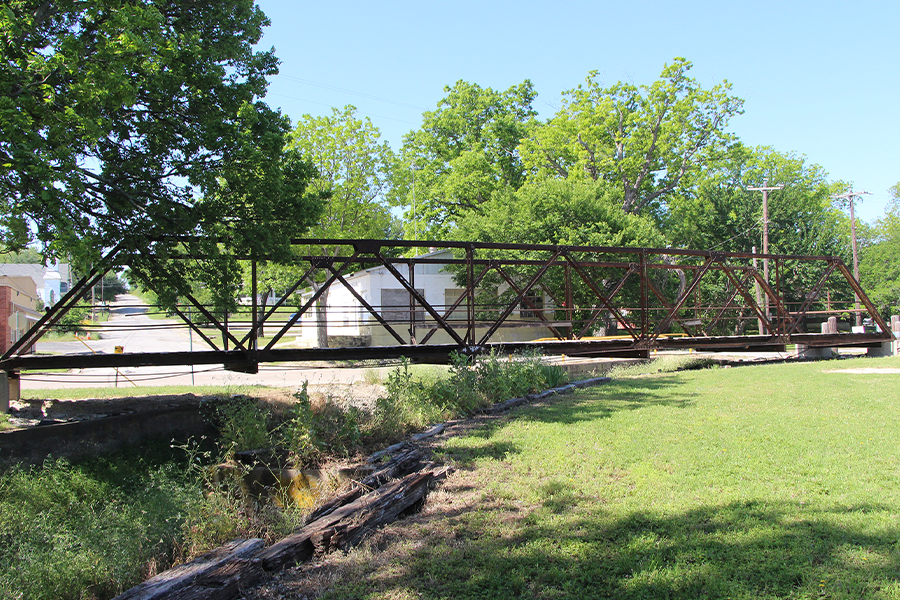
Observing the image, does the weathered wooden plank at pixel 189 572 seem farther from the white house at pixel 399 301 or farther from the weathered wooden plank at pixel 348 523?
the white house at pixel 399 301

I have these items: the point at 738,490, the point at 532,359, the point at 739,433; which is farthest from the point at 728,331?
the point at 738,490

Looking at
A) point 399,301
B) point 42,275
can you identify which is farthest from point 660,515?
point 42,275

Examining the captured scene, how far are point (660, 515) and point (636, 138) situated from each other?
125 feet

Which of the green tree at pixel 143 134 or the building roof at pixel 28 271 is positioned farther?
the building roof at pixel 28 271

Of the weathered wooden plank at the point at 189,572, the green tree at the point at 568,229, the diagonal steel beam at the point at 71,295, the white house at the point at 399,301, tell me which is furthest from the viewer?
the white house at the point at 399,301

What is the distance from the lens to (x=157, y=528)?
17.8 feet

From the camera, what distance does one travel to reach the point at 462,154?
4250cm

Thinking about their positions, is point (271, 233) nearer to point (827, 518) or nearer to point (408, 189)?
point (827, 518)

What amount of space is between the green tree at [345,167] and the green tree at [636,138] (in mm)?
12453

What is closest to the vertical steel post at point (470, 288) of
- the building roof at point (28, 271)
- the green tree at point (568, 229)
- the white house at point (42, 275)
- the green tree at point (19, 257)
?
the green tree at point (19, 257)

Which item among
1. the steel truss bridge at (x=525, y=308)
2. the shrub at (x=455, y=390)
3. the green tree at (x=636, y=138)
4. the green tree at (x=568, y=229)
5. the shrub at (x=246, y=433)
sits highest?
the green tree at (x=636, y=138)

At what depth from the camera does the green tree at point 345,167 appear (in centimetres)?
3300

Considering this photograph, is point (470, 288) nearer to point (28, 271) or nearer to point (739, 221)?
point (739, 221)

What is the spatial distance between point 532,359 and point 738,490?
27.3 feet
